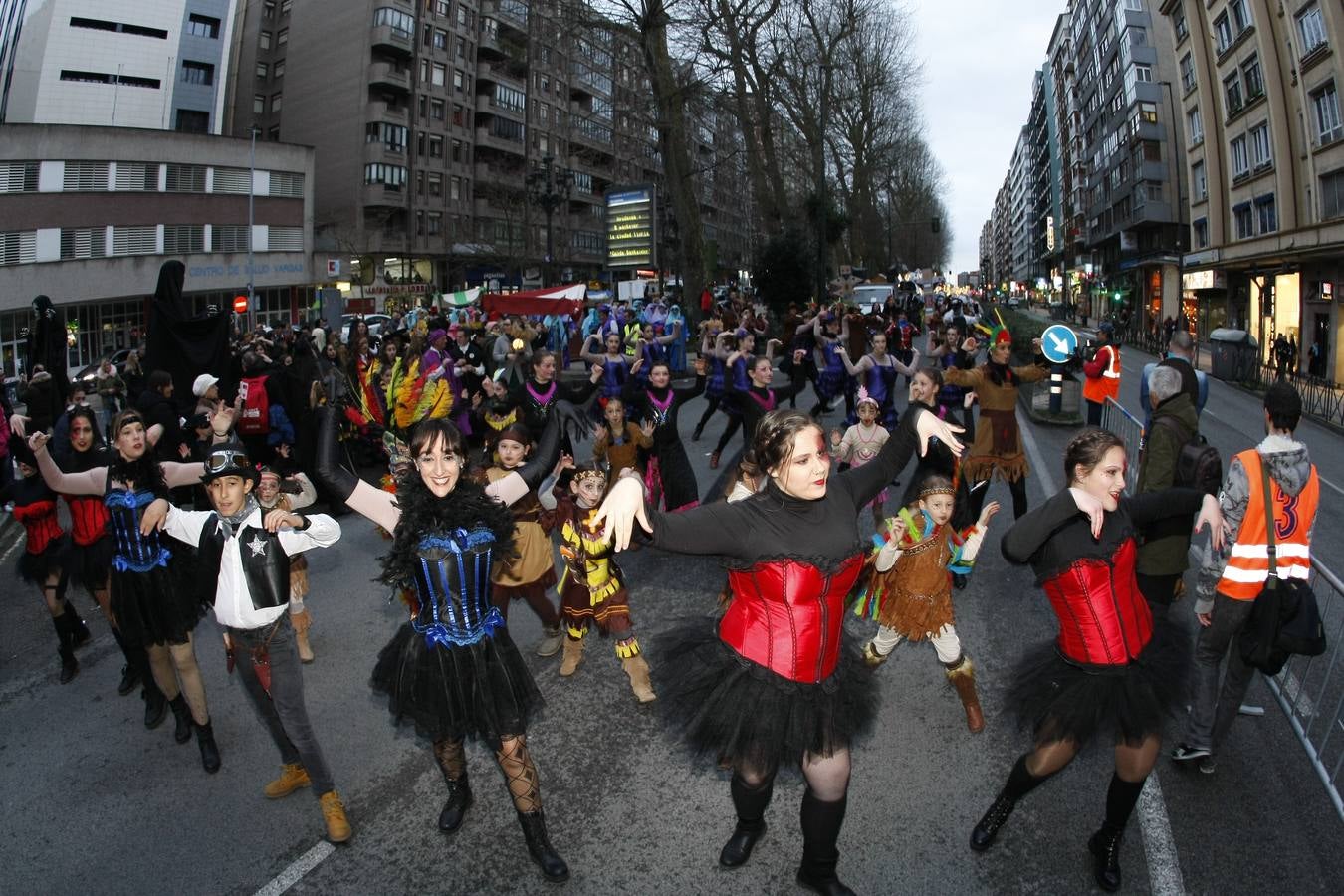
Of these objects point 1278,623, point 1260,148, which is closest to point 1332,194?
point 1260,148

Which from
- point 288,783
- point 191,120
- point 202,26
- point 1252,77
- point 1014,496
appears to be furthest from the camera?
point 191,120

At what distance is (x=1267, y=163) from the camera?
32.7m

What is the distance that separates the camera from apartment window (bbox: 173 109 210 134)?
52.2m

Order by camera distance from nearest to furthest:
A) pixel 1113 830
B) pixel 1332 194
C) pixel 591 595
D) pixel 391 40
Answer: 1. pixel 1113 830
2. pixel 591 595
3. pixel 1332 194
4. pixel 391 40

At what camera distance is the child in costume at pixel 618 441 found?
747 cm

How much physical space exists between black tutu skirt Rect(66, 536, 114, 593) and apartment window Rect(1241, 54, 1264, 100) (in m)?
38.7

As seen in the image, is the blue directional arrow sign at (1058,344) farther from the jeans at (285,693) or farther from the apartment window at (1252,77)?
the apartment window at (1252,77)

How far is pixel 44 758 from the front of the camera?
484 cm

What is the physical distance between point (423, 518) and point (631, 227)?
30239mm

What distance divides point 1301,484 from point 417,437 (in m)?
3.98

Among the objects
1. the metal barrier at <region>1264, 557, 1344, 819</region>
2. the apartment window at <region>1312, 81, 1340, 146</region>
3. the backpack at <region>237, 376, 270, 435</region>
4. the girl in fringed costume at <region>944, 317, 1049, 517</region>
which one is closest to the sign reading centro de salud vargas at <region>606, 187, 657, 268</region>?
the apartment window at <region>1312, 81, 1340, 146</region>

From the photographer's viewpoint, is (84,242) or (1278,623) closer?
(1278,623)

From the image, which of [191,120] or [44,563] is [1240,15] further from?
[191,120]

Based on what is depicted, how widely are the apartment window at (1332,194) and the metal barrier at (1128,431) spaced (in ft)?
72.2
